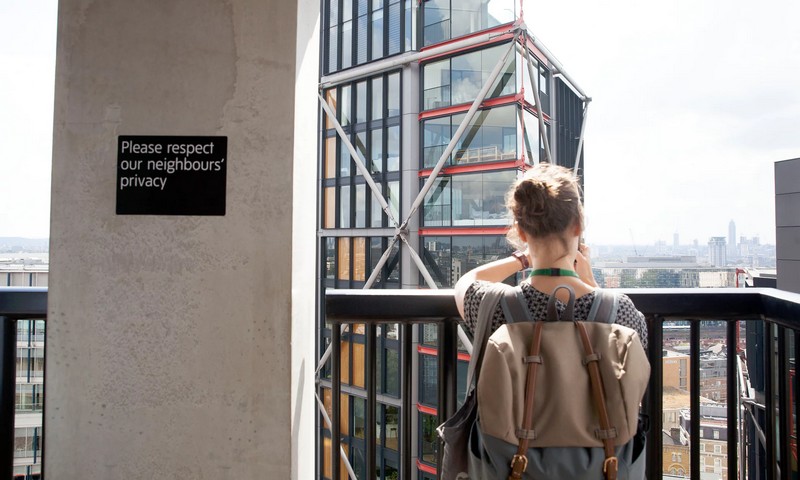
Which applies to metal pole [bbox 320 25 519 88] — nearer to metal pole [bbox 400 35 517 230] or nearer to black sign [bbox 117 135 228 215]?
metal pole [bbox 400 35 517 230]

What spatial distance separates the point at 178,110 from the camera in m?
0.93

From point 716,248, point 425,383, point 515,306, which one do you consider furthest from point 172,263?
point 425,383

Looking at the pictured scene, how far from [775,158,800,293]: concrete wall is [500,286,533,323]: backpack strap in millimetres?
9610

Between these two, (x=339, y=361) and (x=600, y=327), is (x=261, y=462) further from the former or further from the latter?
(x=600, y=327)

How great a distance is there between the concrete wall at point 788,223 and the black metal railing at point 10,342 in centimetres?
1006

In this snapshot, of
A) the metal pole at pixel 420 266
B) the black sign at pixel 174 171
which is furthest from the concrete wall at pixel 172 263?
the metal pole at pixel 420 266

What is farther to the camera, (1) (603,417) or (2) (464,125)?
(2) (464,125)

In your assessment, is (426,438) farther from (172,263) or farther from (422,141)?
(172,263)

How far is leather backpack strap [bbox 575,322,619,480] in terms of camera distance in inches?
25.4

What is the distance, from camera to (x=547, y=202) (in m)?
0.74

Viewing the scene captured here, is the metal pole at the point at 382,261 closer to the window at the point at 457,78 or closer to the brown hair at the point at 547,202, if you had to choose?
the window at the point at 457,78

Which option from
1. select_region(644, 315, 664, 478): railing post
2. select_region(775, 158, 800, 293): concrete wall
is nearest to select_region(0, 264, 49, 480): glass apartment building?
select_region(644, 315, 664, 478): railing post

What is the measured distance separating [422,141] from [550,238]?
9256mm

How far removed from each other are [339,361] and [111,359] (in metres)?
0.44
